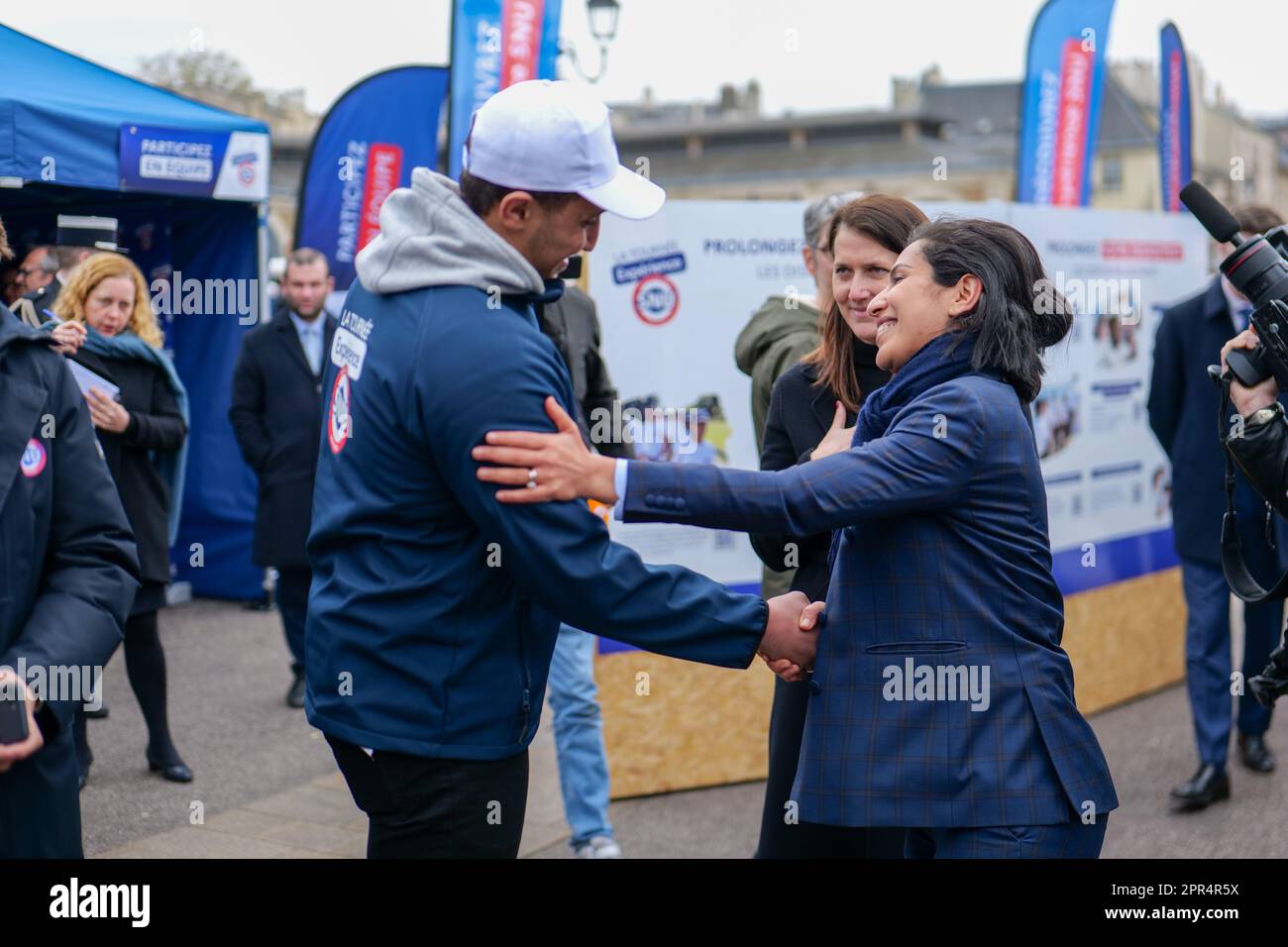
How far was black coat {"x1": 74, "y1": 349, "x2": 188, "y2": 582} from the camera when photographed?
19.3 feet

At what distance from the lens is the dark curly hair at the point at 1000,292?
2.56 metres

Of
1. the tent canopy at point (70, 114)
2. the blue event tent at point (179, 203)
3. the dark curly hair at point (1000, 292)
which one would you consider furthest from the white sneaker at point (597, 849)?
the tent canopy at point (70, 114)

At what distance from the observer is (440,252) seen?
2434 millimetres

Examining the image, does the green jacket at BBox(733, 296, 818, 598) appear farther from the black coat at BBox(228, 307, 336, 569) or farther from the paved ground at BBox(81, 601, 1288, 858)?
the black coat at BBox(228, 307, 336, 569)

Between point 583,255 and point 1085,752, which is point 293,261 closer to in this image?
point 583,255

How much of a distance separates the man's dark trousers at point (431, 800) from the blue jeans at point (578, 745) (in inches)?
90.1

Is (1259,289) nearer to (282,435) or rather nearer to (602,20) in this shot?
(282,435)

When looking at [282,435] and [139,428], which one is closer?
[139,428]

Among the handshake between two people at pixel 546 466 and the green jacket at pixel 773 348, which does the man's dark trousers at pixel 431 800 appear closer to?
the handshake between two people at pixel 546 466

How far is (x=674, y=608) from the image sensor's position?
98.3 inches

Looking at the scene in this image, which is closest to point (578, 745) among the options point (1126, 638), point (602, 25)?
point (1126, 638)

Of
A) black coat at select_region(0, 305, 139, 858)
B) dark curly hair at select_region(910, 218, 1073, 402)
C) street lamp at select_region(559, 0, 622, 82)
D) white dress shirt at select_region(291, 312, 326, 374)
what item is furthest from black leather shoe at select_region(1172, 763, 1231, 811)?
street lamp at select_region(559, 0, 622, 82)

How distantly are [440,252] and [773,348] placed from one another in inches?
68.7

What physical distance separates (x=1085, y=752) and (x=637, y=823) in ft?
10.2
